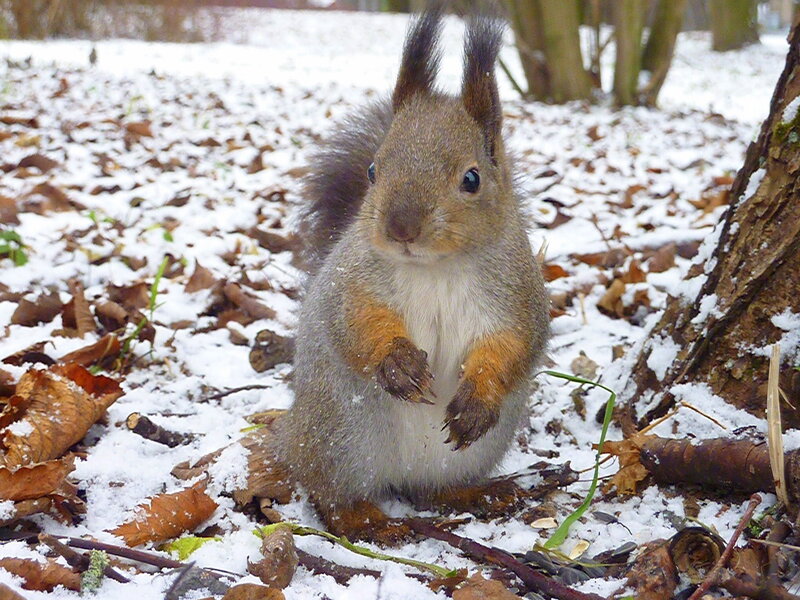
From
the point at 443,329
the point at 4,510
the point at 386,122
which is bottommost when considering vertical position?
the point at 4,510

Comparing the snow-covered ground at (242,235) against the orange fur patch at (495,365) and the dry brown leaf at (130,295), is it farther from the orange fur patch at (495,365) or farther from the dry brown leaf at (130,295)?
the orange fur patch at (495,365)

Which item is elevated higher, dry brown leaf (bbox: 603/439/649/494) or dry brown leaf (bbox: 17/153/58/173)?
dry brown leaf (bbox: 17/153/58/173)

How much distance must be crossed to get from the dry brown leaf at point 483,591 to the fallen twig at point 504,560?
5cm

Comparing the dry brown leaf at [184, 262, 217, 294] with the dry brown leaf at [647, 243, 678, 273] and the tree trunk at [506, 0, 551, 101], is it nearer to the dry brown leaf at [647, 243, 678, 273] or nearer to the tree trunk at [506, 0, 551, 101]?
the dry brown leaf at [647, 243, 678, 273]

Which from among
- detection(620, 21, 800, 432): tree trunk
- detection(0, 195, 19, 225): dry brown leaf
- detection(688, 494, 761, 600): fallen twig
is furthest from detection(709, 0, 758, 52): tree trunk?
detection(688, 494, 761, 600): fallen twig

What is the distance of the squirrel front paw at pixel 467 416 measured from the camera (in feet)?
4.92

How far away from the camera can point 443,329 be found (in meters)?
1.58

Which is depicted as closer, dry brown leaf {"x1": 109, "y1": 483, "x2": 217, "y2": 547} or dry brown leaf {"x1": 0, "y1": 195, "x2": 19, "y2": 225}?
dry brown leaf {"x1": 109, "y1": 483, "x2": 217, "y2": 547}

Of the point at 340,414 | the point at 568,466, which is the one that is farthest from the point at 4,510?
the point at 568,466

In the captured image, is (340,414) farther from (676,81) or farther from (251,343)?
(676,81)

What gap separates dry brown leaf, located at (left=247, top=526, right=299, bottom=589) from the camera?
1.30 meters

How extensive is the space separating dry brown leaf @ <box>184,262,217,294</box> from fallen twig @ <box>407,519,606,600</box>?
4.59 ft

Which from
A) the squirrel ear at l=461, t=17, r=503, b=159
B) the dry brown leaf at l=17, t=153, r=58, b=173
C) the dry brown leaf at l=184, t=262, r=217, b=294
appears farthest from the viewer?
the dry brown leaf at l=17, t=153, r=58, b=173

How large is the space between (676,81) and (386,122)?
455 inches
